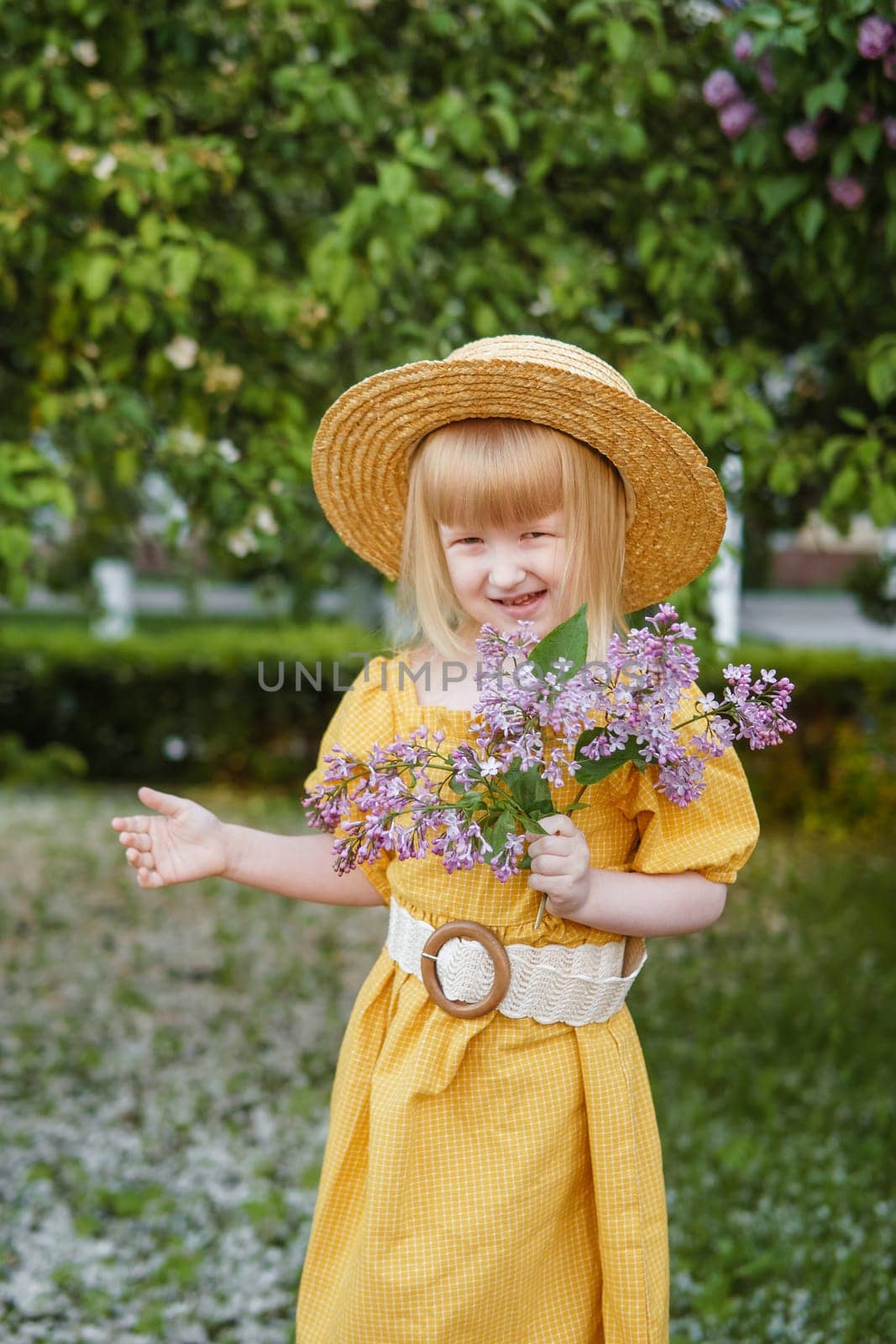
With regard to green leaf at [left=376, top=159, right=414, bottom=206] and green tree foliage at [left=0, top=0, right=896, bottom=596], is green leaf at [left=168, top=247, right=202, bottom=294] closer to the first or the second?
green tree foliage at [left=0, top=0, right=896, bottom=596]

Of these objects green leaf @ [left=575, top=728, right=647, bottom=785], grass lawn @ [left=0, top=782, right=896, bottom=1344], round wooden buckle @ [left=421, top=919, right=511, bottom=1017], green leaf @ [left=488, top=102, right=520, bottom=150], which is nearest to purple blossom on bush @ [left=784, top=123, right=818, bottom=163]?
green leaf @ [left=488, top=102, right=520, bottom=150]

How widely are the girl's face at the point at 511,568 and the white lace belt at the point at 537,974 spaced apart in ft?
1.29

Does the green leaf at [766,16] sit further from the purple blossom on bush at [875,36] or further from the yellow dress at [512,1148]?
the yellow dress at [512,1148]

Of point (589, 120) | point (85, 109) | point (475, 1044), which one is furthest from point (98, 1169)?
point (589, 120)

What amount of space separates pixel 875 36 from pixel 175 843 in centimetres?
185

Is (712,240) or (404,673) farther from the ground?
(712,240)

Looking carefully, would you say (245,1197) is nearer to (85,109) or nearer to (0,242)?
(0,242)

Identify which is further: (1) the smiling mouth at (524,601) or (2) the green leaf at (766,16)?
(2) the green leaf at (766,16)

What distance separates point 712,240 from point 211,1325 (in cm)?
253

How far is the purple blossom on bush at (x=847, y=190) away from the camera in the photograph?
2.58m

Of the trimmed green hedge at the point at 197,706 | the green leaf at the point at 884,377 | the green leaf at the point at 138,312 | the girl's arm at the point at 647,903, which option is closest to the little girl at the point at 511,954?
the girl's arm at the point at 647,903

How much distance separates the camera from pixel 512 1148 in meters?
1.60

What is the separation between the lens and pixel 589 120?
9.45 feet

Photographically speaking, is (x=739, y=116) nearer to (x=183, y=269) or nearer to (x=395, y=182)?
(x=395, y=182)
